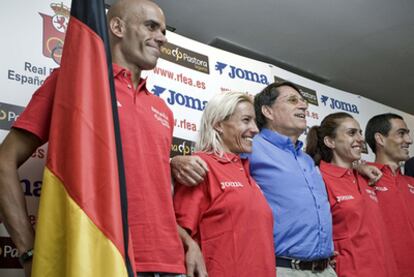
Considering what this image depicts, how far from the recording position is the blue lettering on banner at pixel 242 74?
293 cm

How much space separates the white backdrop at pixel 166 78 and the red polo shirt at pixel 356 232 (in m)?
0.75

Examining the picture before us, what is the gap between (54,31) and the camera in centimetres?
210

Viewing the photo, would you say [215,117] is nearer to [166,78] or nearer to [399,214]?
[166,78]

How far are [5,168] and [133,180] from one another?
15.0 inches

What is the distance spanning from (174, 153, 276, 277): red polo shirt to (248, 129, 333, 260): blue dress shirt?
0.16 meters

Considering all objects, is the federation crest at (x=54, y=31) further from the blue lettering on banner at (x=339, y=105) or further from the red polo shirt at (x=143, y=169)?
the blue lettering on banner at (x=339, y=105)

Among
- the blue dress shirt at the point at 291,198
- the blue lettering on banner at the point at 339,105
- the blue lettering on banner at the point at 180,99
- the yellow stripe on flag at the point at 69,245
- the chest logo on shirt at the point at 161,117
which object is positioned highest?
the blue lettering on banner at the point at 339,105

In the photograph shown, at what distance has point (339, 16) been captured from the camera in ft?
12.5

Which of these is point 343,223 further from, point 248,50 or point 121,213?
point 248,50

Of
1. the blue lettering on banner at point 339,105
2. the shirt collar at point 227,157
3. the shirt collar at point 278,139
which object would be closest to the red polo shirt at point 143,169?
the shirt collar at point 227,157

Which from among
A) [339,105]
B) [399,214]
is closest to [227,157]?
[399,214]

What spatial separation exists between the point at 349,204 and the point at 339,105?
129cm

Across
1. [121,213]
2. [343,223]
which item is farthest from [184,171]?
[343,223]

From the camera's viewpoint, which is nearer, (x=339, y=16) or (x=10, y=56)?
(x=10, y=56)
